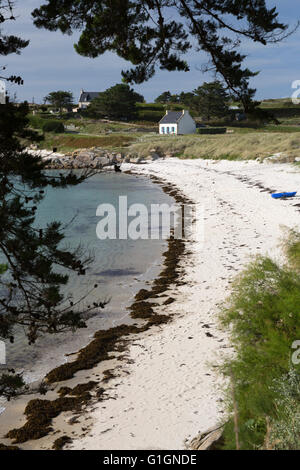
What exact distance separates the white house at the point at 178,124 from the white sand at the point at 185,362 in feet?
188

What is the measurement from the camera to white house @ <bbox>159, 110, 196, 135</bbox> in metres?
75.5

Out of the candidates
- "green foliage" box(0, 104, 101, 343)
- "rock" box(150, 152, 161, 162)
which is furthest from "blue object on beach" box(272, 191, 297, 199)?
"rock" box(150, 152, 161, 162)

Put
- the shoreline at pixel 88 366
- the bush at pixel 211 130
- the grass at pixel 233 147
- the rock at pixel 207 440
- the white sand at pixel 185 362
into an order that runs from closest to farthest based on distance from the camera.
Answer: the rock at pixel 207 440
the white sand at pixel 185 362
the shoreline at pixel 88 366
the grass at pixel 233 147
the bush at pixel 211 130

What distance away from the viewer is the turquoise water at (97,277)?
383 inches

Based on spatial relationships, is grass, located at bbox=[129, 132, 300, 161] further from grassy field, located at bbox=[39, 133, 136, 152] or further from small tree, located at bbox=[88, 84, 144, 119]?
small tree, located at bbox=[88, 84, 144, 119]

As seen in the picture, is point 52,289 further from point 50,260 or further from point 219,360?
point 219,360

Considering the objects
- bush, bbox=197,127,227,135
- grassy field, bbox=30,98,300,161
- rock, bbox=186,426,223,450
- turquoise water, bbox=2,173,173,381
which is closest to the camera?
rock, bbox=186,426,223,450

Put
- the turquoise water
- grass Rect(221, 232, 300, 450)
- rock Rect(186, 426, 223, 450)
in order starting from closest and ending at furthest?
grass Rect(221, 232, 300, 450) < rock Rect(186, 426, 223, 450) < the turquoise water

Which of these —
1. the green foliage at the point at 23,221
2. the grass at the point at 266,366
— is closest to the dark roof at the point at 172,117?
the grass at the point at 266,366

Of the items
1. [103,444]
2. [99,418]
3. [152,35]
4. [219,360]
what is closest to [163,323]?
[219,360]

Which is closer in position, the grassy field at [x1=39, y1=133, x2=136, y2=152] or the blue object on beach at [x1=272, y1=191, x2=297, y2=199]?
the blue object on beach at [x1=272, y1=191, x2=297, y2=199]

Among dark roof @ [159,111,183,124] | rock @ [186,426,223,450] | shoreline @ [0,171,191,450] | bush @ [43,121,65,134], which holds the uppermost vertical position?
dark roof @ [159,111,183,124]

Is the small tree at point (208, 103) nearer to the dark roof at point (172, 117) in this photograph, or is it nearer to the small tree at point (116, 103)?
the dark roof at point (172, 117)

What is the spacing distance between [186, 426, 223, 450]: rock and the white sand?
1.00 ft
